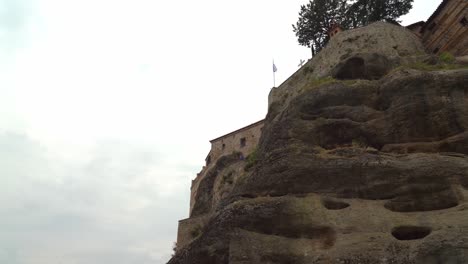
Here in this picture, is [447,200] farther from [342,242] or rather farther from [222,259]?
[222,259]

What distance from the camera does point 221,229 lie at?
1333 cm

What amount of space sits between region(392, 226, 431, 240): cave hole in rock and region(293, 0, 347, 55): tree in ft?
96.0

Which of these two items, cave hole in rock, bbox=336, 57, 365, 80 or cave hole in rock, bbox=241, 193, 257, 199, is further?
cave hole in rock, bbox=336, 57, 365, 80

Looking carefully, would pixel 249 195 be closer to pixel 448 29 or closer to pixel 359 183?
pixel 359 183

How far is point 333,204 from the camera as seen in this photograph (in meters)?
13.9

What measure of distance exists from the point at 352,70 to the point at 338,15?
16.5 meters

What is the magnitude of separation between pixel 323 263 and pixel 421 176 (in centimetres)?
486

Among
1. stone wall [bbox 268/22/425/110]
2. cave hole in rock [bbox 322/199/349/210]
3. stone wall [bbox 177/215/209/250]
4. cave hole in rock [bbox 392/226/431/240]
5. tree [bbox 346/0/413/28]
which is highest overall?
tree [bbox 346/0/413/28]

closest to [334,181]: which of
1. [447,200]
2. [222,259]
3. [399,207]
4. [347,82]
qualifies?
[399,207]

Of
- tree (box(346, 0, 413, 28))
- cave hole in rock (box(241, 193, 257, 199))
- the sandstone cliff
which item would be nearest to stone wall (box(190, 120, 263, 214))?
tree (box(346, 0, 413, 28))

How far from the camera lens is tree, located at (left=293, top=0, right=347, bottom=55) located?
3859cm

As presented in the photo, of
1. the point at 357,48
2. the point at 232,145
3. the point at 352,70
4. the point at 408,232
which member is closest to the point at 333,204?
the point at 408,232

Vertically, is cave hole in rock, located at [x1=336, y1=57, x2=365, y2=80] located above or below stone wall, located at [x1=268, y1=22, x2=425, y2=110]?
below

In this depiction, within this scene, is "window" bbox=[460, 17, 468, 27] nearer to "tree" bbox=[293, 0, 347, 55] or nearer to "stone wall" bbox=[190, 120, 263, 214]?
"tree" bbox=[293, 0, 347, 55]
